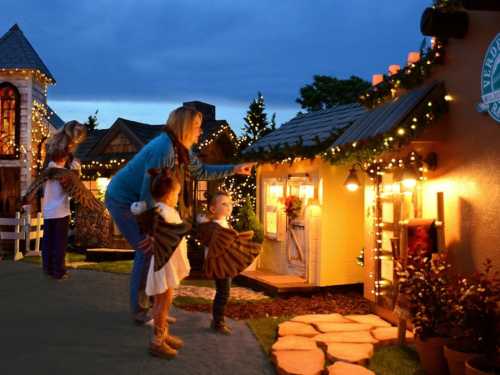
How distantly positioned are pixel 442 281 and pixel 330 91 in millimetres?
34146

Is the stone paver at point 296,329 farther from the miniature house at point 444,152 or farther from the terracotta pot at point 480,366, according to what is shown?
the terracotta pot at point 480,366

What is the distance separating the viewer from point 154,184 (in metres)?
5.30

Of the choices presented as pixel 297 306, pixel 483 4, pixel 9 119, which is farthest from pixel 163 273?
pixel 9 119

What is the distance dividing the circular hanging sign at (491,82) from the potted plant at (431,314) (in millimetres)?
1574

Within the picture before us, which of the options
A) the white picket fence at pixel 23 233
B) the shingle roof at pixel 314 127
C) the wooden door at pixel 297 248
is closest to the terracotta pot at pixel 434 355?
the shingle roof at pixel 314 127

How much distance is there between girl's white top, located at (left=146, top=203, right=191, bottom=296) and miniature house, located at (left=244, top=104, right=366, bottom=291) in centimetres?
467

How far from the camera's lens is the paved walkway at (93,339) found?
502cm

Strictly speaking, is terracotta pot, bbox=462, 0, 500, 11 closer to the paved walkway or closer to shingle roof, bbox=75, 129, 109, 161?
the paved walkway

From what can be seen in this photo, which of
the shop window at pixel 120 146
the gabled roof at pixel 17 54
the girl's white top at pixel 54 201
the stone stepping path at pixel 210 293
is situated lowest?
the stone stepping path at pixel 210 293

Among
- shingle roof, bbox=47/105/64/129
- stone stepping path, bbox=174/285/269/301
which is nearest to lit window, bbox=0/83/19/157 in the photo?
shingle roof, bbox=47/105/64/129

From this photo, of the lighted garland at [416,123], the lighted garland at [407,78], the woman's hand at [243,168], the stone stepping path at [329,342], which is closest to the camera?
the stone stepping path at [329,342]

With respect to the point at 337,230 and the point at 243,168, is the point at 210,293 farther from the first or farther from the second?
the point at 243,168

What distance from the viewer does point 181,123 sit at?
5.84 meters

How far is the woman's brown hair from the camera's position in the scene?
230 inches
